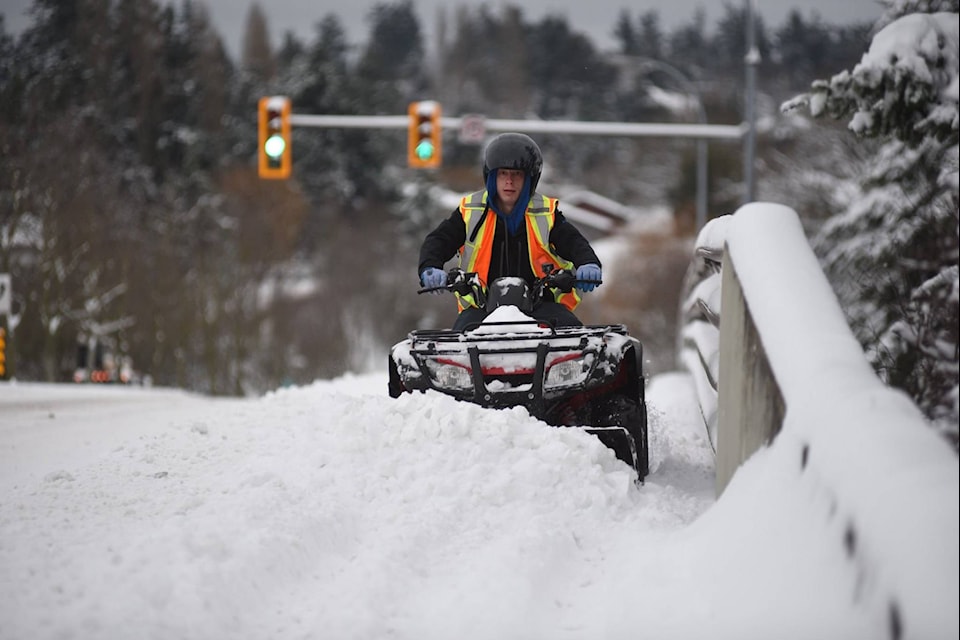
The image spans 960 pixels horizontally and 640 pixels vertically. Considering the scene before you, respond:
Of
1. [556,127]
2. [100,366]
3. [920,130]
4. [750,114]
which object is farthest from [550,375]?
[100,366]

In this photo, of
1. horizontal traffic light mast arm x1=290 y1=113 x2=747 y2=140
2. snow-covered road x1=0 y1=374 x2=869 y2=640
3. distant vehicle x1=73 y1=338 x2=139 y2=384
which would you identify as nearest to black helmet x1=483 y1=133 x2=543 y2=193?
snow-covered road x1=0 y1=374 x2=869 y2=640

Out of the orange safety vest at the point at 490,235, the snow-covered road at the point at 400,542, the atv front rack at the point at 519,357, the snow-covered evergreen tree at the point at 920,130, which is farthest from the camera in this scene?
the orange safety vest at the point at 490,235

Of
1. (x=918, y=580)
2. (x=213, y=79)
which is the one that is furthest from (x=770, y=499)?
(x=213, y=79)

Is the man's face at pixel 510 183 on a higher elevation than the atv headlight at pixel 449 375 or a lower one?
Result: higher

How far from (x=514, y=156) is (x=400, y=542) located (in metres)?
3.75

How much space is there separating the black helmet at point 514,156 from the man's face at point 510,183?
0.04 metres

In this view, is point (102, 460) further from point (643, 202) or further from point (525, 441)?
point (643, 202)

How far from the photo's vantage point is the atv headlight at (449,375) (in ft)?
23.1

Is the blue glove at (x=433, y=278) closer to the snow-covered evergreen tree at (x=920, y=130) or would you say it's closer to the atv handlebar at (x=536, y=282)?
the atv handlebar at (x=536, y=282)

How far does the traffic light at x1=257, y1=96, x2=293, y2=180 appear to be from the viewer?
801 inches

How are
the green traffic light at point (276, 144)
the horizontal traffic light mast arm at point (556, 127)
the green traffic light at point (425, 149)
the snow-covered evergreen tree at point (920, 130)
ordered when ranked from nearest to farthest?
the snow-covered evergreen tree at point (920, 130) → the horizontal traffic light mast arm at point (556, 127) → the green traffic light at point (276, 144) → the green traffic light at point (425, 149)

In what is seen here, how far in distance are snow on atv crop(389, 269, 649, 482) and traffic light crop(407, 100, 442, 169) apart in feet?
44.3

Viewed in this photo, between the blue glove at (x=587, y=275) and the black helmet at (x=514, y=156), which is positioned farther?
the black helmet at (x=514, y=156)

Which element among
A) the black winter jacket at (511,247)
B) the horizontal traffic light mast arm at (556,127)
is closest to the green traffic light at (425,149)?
the horizontal traffic light mast arm at (556,127)
